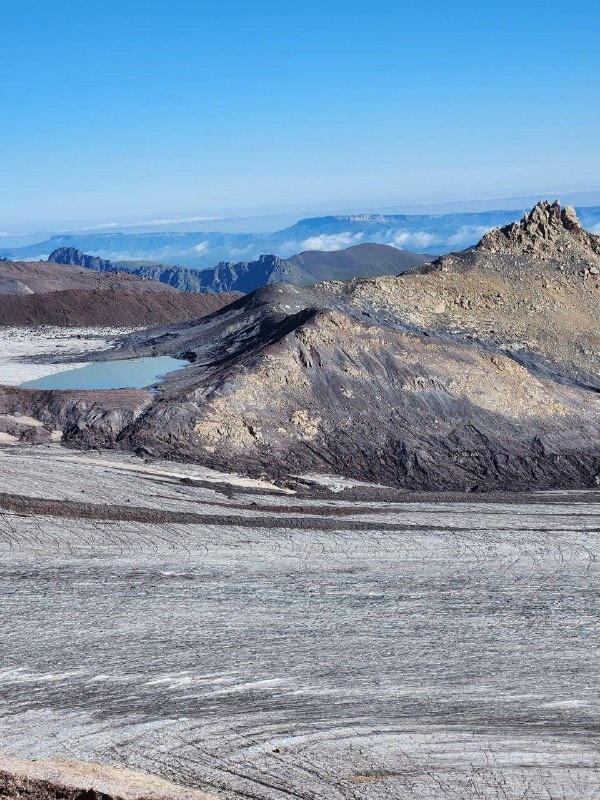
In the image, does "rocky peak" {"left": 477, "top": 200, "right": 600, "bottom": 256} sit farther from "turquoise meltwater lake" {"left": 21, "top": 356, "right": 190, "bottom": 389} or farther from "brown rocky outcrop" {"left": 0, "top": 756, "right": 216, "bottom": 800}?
"brown rocky outcrop" {"left": 0, "top": 756, "right": 216, "bottom": 800}

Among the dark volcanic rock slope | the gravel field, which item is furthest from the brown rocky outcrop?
the dark volcanic rock slope

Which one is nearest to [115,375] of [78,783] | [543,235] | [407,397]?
[407,397]

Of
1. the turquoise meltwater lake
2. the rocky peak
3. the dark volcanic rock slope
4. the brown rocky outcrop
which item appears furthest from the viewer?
the rocky peak

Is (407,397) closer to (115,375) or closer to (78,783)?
(115,375)

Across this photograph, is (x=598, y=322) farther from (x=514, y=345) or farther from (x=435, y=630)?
(x=435, y=630)

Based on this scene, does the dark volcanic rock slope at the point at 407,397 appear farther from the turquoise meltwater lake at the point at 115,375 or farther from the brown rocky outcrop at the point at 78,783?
the brown rocky outcrop at the point at 78,783

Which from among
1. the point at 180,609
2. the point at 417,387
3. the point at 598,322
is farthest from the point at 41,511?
the point at 598,322

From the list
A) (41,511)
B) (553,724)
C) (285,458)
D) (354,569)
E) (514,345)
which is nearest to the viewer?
(553,724)
